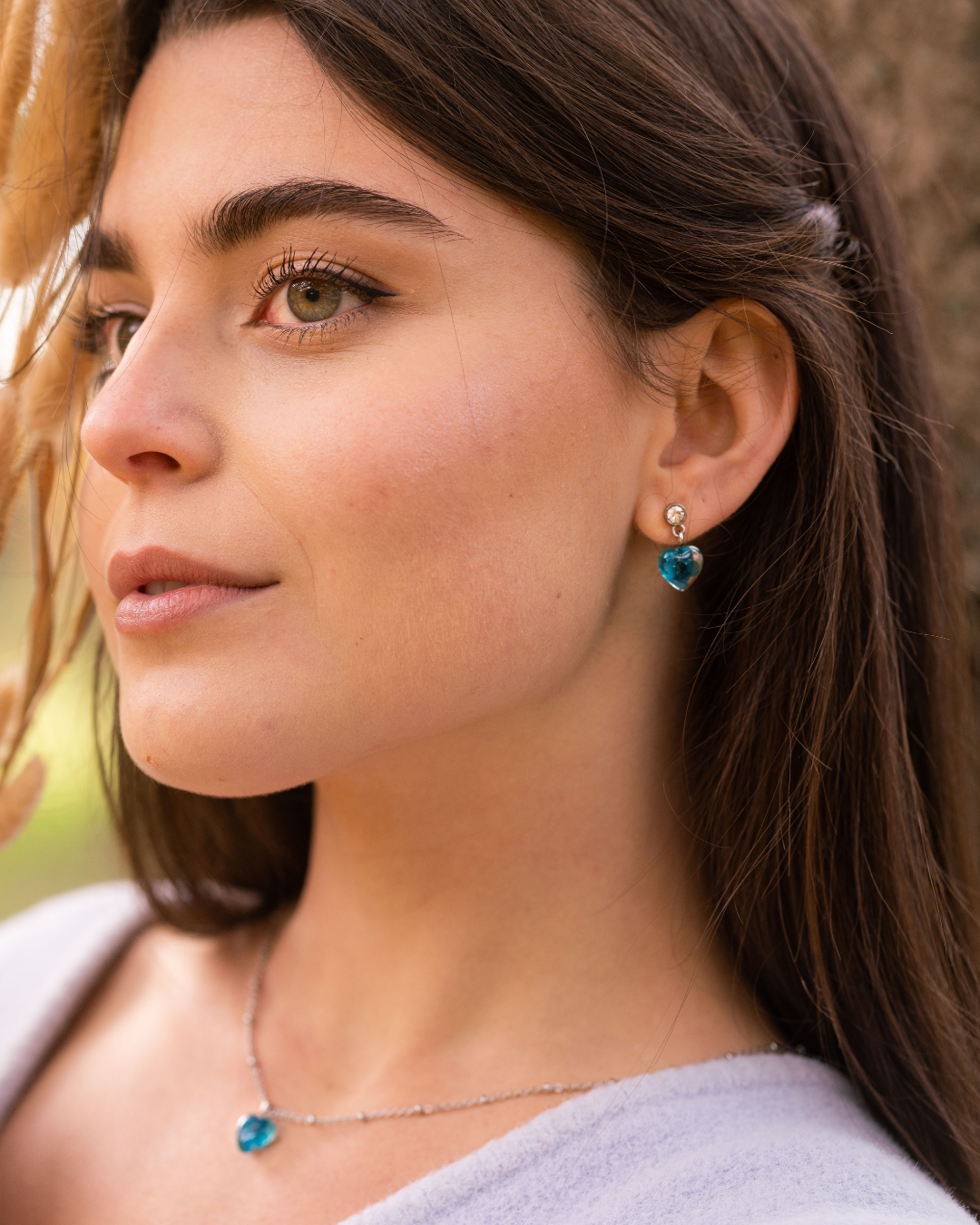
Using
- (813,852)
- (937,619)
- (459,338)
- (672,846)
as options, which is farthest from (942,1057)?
(459,338)

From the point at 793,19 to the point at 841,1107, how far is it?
1.58 metres

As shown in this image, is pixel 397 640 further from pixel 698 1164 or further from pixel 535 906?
pixel 698 1164

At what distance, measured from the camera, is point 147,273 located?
146 cm

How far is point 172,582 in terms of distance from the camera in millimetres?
1388

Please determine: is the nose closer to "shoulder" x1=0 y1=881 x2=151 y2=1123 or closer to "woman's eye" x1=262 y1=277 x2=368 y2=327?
"woman's eye" x1=262 y1=277 x2=368 y2=327

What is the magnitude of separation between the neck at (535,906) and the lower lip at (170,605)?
35 centimetres

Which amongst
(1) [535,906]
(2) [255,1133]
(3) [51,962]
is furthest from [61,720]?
(1) [535,906]

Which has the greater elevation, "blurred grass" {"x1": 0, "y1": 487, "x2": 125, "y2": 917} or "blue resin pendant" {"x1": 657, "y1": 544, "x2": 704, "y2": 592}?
→ "blue resin pendant" {"x1": 657, "y1": 544, "x2": 704, "y2": 592}

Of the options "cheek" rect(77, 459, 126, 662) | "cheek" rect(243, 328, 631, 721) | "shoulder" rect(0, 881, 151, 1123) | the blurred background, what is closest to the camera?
"cheek" rect(243, 328, 631, 721)

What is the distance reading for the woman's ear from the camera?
4.87ft

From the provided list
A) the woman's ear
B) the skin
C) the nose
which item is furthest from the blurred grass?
the woman's ear

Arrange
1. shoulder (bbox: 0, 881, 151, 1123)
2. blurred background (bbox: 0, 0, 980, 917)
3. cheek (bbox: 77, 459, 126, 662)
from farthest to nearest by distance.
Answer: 1. blurred background (bbox: 0, 0, 980, 917)
2. shoulder (bbox: 0, 881, 151, 1123)
3. cheek (bbox: 77, 459, 126, 662)

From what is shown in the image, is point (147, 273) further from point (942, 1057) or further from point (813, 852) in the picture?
point (942, 1057)

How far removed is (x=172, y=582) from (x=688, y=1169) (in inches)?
36.8
